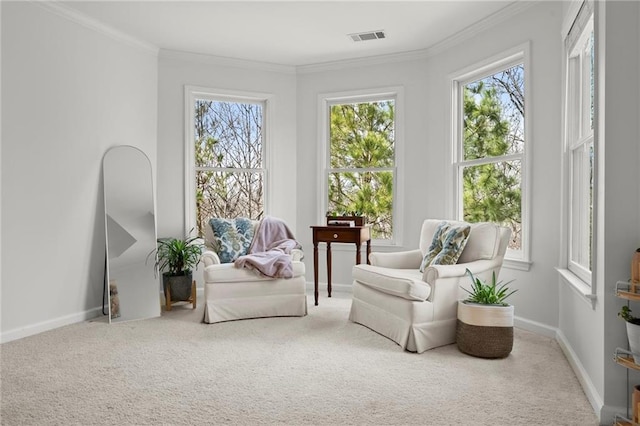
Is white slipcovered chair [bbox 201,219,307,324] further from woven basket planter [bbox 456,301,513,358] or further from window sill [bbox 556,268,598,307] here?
window sill [bbox 556,268,598,307]

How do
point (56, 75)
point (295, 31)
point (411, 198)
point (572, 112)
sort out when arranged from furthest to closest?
point (411, 198)
point (295, 31)
point (56, 75)
point (572, 112)

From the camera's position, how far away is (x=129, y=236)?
429cm

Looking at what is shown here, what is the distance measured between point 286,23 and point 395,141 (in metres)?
1.72

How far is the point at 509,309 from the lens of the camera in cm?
301

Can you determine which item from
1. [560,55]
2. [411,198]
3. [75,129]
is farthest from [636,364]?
[75,129]

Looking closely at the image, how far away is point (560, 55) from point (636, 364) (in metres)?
2.40

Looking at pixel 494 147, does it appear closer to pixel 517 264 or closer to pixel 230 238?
pixel 517 264

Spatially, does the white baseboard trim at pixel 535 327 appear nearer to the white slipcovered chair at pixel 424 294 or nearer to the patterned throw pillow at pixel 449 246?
the white slipcovered chair at pixel 424 294

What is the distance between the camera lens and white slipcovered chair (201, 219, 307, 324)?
3.93 meters

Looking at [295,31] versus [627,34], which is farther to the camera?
[295,31]

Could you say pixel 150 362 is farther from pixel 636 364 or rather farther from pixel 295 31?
pixel 295 31

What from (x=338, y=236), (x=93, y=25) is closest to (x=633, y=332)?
(x=338, y=236)

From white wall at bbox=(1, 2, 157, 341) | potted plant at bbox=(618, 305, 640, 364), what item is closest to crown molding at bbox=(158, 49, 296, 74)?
white wall at bbox=(1, 2, 157, 341)

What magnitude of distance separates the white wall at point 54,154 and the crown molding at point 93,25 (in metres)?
0.04
